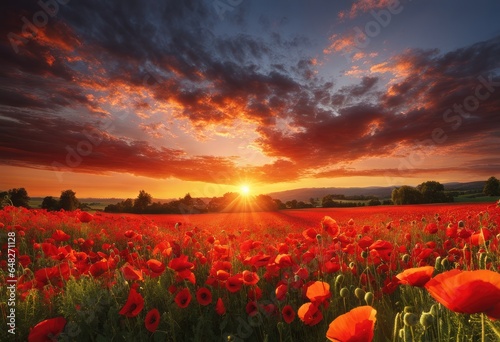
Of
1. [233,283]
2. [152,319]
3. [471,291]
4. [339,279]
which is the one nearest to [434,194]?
[339,279]

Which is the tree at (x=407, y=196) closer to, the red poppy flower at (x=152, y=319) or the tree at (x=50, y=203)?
the tree at (x=50, y=203)

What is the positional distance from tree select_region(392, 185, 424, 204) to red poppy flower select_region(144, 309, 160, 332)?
31.1 metres

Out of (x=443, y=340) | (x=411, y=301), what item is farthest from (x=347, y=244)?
(x=443, y=340)

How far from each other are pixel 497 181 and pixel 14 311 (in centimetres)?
4115

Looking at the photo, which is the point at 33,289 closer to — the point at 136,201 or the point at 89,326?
the point at 89,326

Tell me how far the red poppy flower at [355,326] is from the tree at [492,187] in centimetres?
3987

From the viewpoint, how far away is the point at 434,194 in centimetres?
3103

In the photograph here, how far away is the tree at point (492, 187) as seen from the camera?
3339 centimetres

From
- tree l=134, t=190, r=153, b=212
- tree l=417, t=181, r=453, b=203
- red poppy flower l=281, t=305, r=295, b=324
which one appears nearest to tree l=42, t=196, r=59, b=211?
tree l=134, t=190, r=153, b=212

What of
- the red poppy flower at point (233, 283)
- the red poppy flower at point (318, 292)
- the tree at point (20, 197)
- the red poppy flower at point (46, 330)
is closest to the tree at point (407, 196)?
the tree at point (20, 197)

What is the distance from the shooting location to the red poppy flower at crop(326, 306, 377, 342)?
1243 millimetres

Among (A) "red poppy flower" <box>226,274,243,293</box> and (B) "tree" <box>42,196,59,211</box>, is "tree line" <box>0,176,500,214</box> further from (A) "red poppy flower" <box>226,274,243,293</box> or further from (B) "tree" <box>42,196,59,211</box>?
(A) "red poppy flower" <box>226,274,243,293</box>

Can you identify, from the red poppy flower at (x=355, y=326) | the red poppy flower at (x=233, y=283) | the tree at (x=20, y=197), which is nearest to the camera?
the red poppy flower at (x=355, y=326)

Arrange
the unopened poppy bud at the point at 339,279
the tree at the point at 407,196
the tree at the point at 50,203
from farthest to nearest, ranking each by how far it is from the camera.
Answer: the tree at the point at 407,196 → the tree at the point at 50,203 → the unopened poppy bud at the point at 339,279
